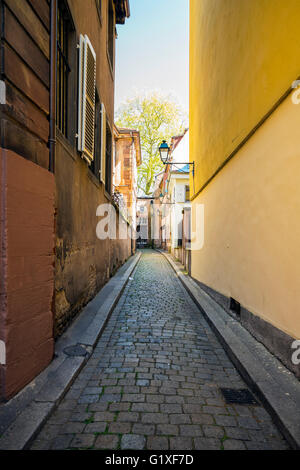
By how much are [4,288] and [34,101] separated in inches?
76.4

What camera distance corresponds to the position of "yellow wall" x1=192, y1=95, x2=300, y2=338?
3197 millimetres

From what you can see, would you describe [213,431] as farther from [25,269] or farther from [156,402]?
[25,269]

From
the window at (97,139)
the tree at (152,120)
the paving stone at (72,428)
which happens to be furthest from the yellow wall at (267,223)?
the tree at (152,120)

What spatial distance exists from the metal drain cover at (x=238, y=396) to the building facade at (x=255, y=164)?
58cm

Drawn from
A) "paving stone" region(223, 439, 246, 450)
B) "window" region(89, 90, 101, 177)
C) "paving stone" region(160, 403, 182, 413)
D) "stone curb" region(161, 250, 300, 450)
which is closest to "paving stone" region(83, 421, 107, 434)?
"paving stone" region(160, 403, 182, 413)

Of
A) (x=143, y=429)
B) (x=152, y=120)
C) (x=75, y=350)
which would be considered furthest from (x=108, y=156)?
(x=152, y=120)

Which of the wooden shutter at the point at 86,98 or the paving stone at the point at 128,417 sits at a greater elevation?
the wooden shutter at the point at 86,98

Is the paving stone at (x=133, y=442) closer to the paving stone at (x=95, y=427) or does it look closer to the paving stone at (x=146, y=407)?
the paving stone at (x=95, y=427)

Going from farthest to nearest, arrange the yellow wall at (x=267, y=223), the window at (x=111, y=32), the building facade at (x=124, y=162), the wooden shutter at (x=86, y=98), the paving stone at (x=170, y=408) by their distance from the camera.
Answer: the building facade at (x=124, y=162) < the window at (x=111, y=32) < the wooden shutter at (x=86, y=98) < the yellow wall at (x=267, y=223) < the paving stone at (x=170, y=408)

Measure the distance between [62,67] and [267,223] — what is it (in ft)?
12.6

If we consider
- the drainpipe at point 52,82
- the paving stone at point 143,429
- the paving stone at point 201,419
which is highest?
the drainpipe at point 52,82

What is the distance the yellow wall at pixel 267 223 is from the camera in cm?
320

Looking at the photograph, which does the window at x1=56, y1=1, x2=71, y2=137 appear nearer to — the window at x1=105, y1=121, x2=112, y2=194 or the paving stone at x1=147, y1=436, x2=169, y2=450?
the paving stone at x1=147, y1=436, x2=169, y2=450

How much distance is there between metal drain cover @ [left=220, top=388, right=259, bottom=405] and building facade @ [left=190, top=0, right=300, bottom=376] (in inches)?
22.6
